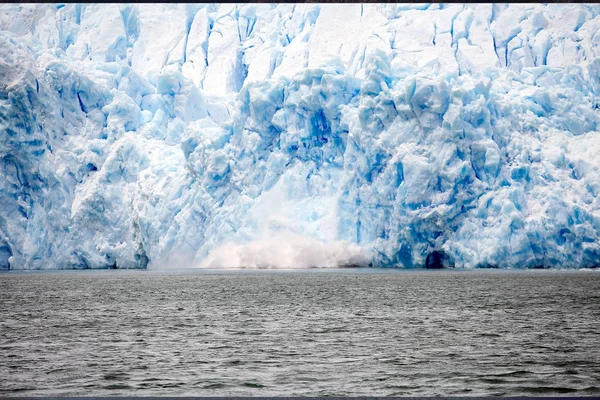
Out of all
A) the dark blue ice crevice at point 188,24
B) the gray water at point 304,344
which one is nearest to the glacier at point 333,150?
the dark blue ice crevice at point 188,24

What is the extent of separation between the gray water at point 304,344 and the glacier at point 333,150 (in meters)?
10.7

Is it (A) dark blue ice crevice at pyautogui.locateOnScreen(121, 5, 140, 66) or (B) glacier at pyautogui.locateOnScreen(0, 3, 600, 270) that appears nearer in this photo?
(B) glacier at pyautogui.locateOnScreen(0, 3, 600, 270)

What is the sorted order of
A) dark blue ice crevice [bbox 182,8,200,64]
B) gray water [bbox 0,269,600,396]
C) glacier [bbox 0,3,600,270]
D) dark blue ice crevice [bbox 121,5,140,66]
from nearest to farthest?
gray water [bbox 0,269,600,396] < glacier [bbox 0,3,600,270] < dark blue ice crevice [bbox 121,5,140,66] < dark blue ice crevice [bbox 182,8,200,64]

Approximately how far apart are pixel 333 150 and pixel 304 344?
30016 mm

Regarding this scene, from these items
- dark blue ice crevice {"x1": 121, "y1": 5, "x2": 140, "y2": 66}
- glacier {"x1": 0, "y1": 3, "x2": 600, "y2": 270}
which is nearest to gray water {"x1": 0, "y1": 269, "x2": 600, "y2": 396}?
glacier {"x1": 0, "y1": 3, "x2": 600, "y2": 270}

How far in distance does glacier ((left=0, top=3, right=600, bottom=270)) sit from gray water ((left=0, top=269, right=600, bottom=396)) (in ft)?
35.0

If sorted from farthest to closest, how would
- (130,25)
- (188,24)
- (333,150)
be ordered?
(188,24) < (130,25) < (333,150)

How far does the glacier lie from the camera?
3866cm

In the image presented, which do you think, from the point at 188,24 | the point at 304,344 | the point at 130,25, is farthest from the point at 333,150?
the point at 304,344

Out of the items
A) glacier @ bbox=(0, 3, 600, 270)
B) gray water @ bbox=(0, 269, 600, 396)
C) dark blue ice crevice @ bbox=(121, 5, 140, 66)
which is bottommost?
gray water @ bbox=(0, 269, 600, 396)

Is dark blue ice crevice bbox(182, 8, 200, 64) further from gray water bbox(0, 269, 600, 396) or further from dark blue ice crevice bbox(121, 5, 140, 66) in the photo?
gray water bbox(0, 269, 600, 396)

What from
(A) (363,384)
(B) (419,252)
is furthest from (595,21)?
(A) (363,384)

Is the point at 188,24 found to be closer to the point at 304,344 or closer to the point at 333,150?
the point at 333,150

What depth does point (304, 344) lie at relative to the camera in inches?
590
